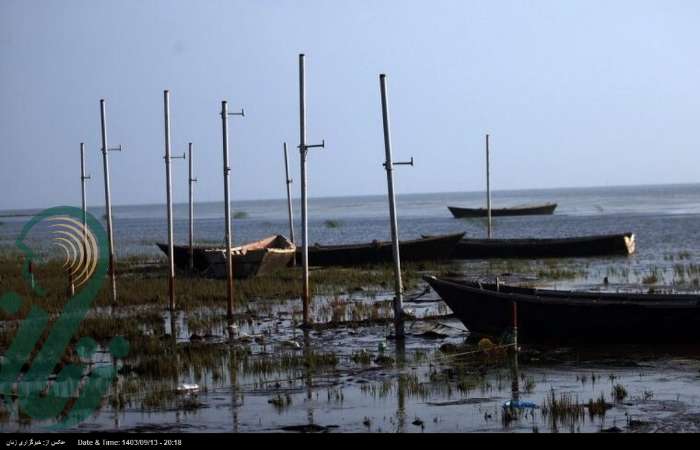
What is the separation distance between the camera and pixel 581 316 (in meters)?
18.1

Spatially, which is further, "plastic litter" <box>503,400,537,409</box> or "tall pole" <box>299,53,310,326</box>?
"tall pole" <box>299,53,310,326</box>

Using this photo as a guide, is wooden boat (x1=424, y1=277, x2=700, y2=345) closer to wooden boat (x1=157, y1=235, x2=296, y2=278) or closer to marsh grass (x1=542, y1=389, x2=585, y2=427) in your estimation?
marsh grass (x1=542, y1=389, x2=585, y2=427)

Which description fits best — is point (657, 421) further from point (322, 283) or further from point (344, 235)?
point (344, 235)

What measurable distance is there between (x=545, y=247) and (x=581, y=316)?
2521cm

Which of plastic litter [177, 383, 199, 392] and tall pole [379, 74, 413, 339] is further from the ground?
tall pole [379, 74, 413, 339]

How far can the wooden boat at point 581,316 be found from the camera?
17484 millimetres

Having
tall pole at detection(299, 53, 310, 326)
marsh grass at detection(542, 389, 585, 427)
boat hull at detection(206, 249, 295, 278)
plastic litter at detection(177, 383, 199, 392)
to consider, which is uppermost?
tall pole at detection(299, 53, 310, 326)

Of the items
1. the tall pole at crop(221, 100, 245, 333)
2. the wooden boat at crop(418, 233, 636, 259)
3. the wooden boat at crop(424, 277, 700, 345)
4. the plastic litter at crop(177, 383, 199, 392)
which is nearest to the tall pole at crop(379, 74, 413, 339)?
the wooden boat at crop(424, 277, 700, 345)

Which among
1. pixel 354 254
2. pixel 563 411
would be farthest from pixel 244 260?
pixel 563 411

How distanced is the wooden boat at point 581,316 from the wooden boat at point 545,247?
916 inches

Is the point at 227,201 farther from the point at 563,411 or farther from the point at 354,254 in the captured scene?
the point at 354,254

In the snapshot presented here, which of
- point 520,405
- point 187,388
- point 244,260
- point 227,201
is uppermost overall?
point 227,201

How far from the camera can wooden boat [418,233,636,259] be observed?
4306 centimetres
